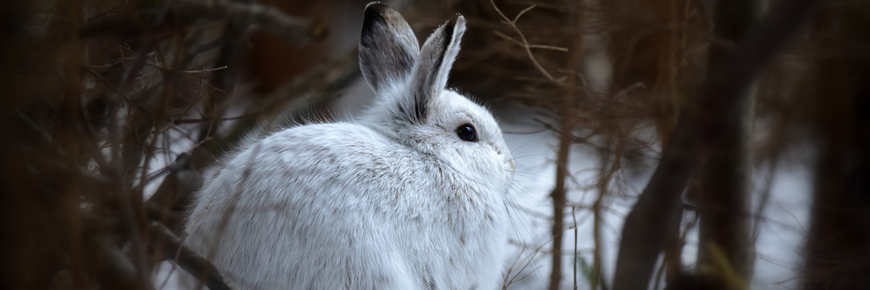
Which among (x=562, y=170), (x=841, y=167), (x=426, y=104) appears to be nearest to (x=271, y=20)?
(x=426, y=104)

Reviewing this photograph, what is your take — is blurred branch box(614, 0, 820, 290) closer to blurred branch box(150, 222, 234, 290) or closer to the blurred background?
the blurred background

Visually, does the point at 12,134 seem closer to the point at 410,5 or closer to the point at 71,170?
the point at 71,170

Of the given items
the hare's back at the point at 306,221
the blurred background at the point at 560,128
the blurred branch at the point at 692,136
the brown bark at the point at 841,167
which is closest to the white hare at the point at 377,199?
the hare's back at the point at 306,221

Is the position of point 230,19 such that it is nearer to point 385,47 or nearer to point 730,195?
point 385,47

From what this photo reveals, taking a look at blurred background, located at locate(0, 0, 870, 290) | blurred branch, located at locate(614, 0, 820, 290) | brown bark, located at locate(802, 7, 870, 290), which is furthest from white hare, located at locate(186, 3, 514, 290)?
brown bark, located at locate(802, 7, 870, 290)

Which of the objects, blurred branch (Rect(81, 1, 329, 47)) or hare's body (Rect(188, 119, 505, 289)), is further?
hare's body (Rect(188, 119, 505, 289))

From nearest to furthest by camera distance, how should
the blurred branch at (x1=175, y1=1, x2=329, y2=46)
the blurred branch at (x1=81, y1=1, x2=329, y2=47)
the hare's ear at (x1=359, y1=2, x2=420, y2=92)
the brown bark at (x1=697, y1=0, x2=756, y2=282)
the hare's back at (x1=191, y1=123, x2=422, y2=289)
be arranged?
the blurred branch at (x1=81, y1=1, x2=329, y2=47)
the hare's back at (x1=191, y1=123, x2=422, y2=289)
the brown bark at (x1=697, y1=0, x2=756, y2=282)
the blurred branch at (x1=175, y1=1, x2=329, y2=46)
the hare's ear at (x1=359, y1=2, x2=420, y2=92)

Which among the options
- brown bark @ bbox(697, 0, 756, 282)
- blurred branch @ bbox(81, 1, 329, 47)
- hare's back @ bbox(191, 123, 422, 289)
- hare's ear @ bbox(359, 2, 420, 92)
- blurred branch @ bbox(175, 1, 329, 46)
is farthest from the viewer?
hare's ear @ bbox(359, 2, 420, 92)

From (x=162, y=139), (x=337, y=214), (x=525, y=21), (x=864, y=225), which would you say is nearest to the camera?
(x=337, y=214)

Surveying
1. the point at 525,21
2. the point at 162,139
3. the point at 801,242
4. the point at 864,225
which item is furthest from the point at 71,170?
the point at 864,225
